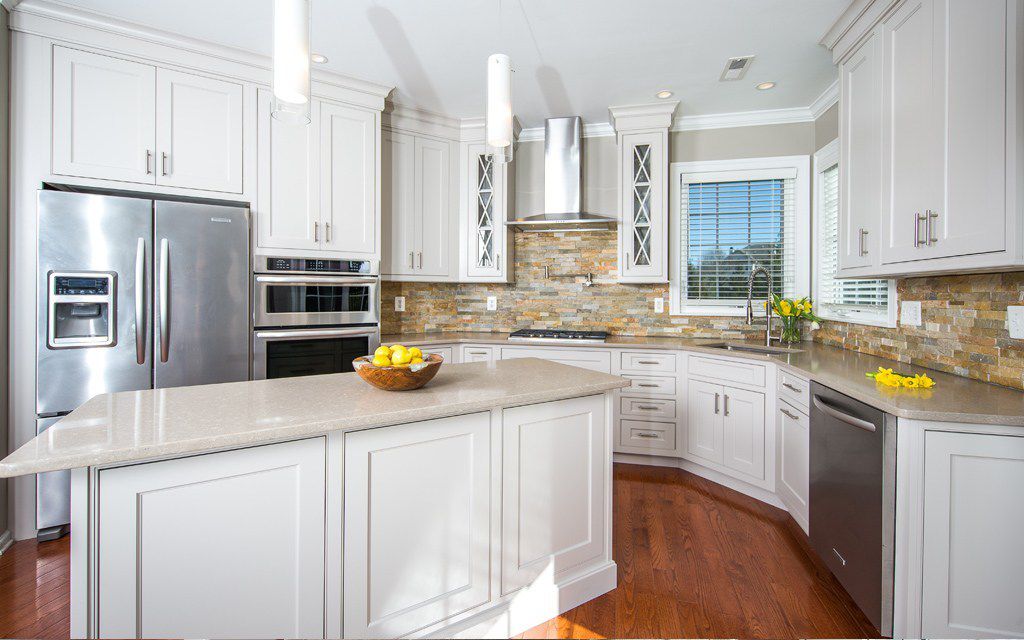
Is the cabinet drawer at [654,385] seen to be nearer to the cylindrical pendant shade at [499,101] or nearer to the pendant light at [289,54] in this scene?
the cylindrical pendant shade at [499,101]

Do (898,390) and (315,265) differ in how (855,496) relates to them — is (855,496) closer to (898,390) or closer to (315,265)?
(898,390)

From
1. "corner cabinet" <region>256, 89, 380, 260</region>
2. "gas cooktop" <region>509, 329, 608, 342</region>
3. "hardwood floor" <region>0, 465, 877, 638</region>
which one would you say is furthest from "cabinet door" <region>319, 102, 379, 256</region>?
"hardwood floor" <region>0, 465, 877, 638</region>

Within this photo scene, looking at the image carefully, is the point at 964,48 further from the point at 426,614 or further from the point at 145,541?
the point at 145,541

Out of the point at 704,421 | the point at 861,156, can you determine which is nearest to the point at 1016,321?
the point at 861,156

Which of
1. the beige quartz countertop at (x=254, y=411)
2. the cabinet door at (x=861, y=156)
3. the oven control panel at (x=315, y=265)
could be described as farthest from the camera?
the oven control panel at (x=315, y=265)

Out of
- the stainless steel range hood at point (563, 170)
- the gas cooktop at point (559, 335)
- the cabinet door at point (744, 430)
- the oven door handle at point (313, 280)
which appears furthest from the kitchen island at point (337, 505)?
the stainless steel range hood at point (563, 170)

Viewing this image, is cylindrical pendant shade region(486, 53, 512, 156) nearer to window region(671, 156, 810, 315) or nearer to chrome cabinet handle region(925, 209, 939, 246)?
chrome cabinet handle region(925, 209, 939, 246)

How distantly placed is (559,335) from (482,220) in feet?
3.88

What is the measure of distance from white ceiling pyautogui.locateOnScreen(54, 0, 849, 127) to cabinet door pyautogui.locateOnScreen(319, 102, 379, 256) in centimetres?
32

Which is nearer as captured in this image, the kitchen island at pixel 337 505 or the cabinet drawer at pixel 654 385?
the kitchen island at pixel 337 505

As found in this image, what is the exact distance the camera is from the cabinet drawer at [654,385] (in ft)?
11.1

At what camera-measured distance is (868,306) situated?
285 cm

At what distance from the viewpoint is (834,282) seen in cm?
329

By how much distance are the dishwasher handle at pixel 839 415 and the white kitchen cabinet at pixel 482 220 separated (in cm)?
247
